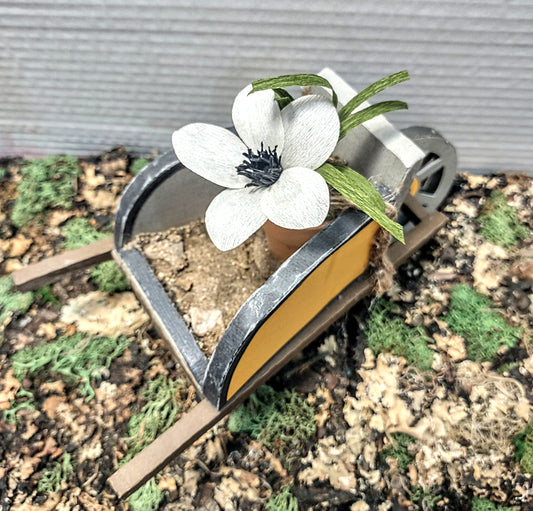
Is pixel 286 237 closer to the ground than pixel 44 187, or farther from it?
farther from it

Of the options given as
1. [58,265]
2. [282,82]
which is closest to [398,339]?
[282,82]

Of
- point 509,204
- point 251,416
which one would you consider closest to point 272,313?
point 251,416

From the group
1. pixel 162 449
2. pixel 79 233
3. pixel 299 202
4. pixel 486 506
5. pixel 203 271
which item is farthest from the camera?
pixel 79 233

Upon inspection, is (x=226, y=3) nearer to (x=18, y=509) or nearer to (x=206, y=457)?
(x=206, y=457)

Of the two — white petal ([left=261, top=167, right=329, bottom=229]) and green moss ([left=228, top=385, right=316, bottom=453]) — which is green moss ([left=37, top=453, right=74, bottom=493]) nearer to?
green moss ([left=228, top=385, right=316, bottom=453])

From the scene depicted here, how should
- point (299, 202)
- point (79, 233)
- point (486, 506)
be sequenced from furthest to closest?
point (79, 233) < point (486, 506) < point (299, 202)

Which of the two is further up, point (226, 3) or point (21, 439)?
point (226, 3)

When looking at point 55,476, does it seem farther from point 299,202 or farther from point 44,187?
point 299,202
